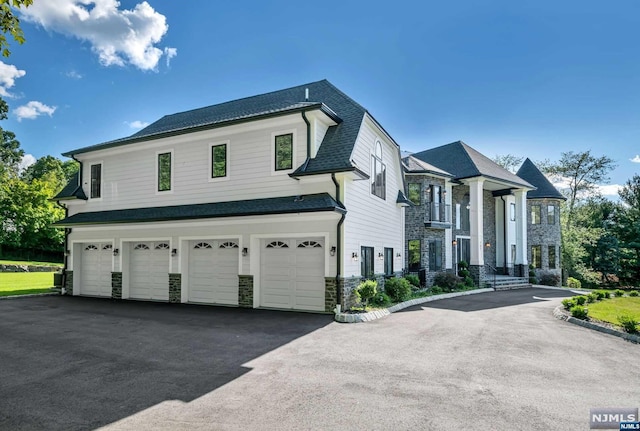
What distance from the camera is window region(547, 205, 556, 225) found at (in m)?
26.1

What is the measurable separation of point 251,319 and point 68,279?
1123 cm

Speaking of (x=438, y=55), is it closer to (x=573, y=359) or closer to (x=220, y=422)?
(x=573, y=359)

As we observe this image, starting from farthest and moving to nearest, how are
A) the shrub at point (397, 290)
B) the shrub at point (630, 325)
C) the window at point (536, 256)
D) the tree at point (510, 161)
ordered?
1. the tree at point (510, 161)
2. the window at point (536, 256)
3. the shrub at point (397, 290)
4. the shrub at point (630, 325)

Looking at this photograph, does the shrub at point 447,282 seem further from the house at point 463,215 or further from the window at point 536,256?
the window at point 536,256

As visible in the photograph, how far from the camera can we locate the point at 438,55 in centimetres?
1694

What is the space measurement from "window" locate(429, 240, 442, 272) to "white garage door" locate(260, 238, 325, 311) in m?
10.3

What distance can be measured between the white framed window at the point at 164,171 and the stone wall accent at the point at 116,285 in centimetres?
393

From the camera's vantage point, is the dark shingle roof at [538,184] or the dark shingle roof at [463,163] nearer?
the dark shingle roof at [463,163]

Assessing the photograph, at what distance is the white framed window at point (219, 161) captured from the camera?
13.1 metres

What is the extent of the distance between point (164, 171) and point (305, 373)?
447 inches

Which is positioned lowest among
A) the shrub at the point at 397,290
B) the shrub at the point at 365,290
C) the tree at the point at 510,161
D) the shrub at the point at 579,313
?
the shrub at the point at 579,313

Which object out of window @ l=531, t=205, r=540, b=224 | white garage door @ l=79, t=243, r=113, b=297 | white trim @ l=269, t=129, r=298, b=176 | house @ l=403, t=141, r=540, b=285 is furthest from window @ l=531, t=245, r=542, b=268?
white garage door @ l=79, t=243, r=113, b=297

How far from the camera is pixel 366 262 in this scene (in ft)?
43.4

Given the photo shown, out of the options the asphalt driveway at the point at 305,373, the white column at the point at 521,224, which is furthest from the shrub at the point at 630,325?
the white column at the point at 521,224
